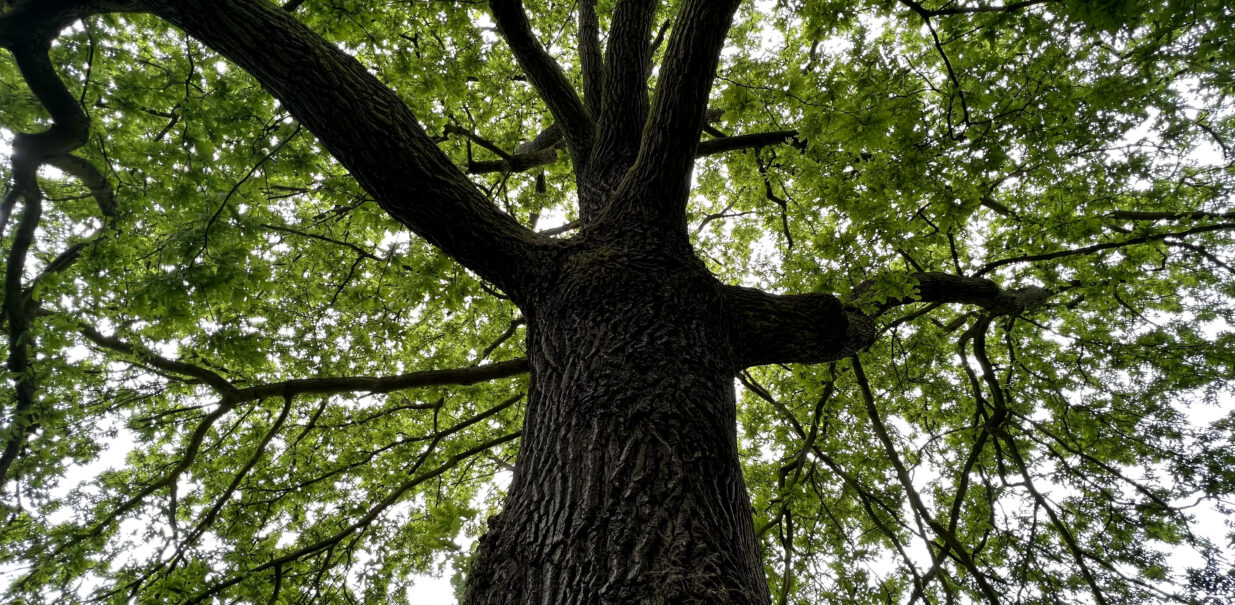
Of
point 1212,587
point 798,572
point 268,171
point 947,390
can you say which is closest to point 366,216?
point 268,171

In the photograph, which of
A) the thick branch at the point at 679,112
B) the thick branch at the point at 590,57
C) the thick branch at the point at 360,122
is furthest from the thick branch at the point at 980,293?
the thick branch at the point at 590,57

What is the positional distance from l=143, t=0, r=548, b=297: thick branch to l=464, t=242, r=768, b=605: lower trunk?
499 mm

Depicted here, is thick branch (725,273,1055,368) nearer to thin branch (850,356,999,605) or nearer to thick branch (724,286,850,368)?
thick branch (724,286,850,368)

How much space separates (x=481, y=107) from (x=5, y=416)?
439 cm

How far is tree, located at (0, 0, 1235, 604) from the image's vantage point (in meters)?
2.04

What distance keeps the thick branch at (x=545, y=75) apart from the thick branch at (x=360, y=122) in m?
1.15

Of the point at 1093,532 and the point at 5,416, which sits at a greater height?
the point at 1093,532

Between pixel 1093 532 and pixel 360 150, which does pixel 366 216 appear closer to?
pixel 360 150

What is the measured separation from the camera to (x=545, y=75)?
359cm

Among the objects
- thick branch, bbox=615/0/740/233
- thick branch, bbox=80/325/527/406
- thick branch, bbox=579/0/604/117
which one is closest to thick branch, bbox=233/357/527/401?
thick branch, bbox=80/325/527/406

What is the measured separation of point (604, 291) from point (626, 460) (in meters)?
0.90

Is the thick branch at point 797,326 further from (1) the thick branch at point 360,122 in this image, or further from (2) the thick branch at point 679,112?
(1) the thick branch at point 360,122

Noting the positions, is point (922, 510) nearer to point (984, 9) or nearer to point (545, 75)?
point (984, 9)

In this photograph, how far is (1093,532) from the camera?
4.11 metres
